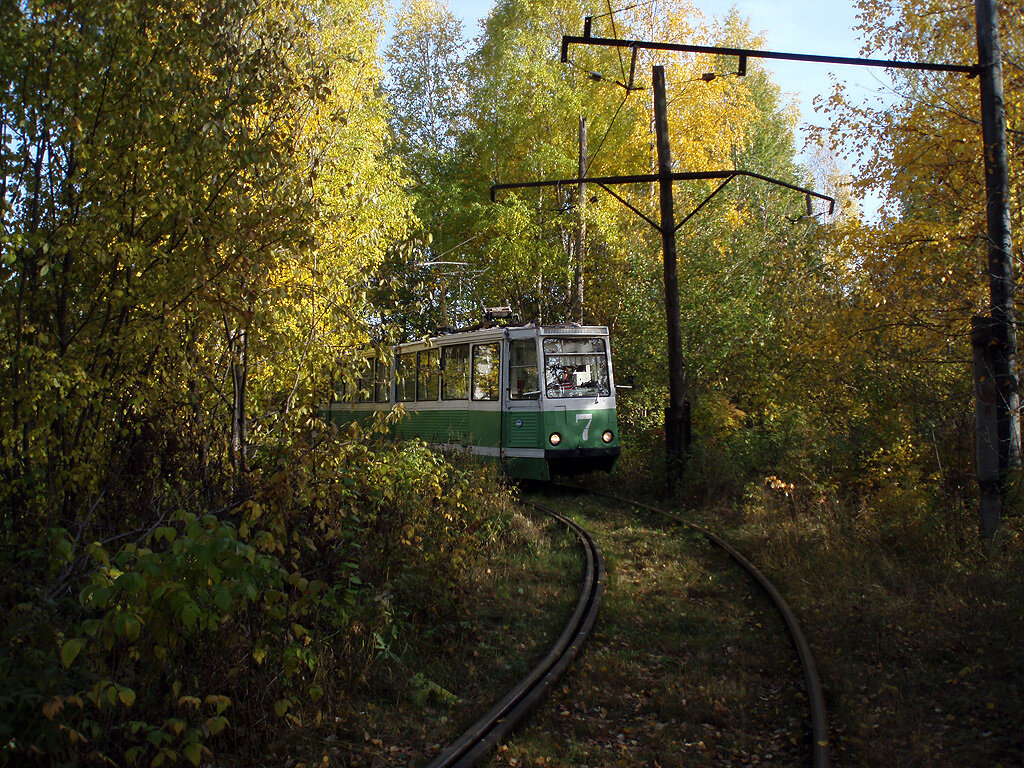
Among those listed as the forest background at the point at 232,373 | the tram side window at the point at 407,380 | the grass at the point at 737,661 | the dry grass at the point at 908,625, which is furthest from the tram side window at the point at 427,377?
the dry grass at the point at 908,625

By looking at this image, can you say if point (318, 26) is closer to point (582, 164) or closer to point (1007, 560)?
point (1007, 560)

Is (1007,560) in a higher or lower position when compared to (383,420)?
lower

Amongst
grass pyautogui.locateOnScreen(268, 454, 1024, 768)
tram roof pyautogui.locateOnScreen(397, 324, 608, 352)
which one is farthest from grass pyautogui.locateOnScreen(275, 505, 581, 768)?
tram roof pyautogui.locateOnScreen(397, 324, 608, 352)

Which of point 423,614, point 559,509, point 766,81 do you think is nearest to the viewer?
point 423,614

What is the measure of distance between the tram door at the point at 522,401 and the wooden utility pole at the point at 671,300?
251cm

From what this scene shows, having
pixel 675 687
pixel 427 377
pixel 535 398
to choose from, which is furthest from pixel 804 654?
pixel 427 377

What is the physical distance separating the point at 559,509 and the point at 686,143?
12.6 m

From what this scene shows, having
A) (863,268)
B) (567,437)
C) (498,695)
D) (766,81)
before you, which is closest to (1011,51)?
(863,268)

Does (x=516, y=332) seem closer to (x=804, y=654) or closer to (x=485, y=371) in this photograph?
(x=485, y=371)

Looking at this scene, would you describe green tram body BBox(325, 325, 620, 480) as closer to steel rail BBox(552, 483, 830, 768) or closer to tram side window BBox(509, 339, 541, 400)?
tram side window BBox(509, 339, 541, 400)

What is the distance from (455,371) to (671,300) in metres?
4.11

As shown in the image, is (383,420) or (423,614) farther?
(423,614)

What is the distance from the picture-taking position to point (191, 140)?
499 cm

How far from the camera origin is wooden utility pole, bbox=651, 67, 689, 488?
1402 cm
